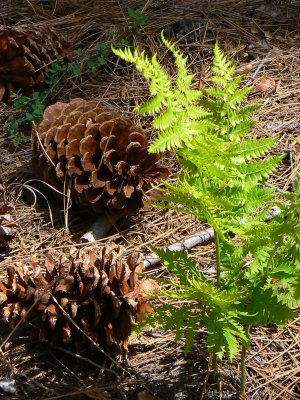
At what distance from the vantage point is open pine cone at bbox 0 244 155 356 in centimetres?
211

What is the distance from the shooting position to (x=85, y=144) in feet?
8.77

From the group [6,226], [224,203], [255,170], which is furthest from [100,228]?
[224,203]

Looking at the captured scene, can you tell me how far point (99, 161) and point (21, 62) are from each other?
102 cm

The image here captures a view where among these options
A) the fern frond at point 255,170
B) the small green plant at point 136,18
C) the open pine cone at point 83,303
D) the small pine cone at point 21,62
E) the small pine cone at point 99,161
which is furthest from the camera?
the small green plant at point 136,18

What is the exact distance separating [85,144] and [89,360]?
1009 mm

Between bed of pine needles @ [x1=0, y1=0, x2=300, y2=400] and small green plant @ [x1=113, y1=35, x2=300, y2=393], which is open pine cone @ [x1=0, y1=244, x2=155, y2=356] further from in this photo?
small green plant @ [x1=113, y1=35, x2=300, y2=393]

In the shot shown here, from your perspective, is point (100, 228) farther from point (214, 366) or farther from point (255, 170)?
point (255, 170)

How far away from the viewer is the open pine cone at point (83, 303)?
6.91 ft

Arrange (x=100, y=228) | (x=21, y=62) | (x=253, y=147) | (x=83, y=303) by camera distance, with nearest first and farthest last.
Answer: (x=253, y=147) → (x=83, y=303) → (x=100, y=228) → (x=21, y=62)

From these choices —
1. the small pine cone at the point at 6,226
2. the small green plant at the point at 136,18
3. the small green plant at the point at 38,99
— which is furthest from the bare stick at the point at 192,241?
the small green plant at the point at 136,18

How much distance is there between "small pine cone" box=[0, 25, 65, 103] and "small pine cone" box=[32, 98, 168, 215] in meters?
0.70

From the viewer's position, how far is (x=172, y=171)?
9.59 ft

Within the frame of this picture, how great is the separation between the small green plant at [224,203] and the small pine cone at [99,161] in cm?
92

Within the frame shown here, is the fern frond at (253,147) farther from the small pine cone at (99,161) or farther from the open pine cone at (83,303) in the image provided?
the small pine cone at (99,161)
